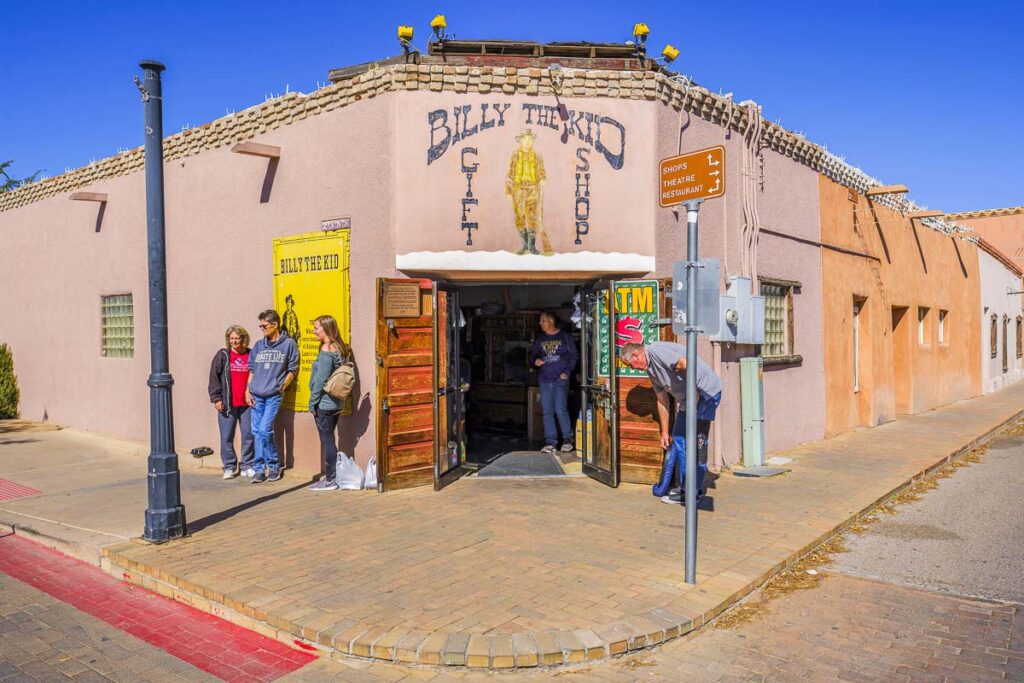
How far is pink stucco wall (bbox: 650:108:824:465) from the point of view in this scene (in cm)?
877

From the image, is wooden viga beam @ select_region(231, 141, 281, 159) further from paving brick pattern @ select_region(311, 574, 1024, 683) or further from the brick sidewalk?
paving brick pattern @ select_region(311, 574, 1024, 683)

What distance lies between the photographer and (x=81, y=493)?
26.4 ft

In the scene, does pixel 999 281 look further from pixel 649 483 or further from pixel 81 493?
pixel 81 493

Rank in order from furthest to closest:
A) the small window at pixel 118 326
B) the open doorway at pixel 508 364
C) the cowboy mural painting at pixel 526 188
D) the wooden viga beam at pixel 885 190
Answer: the wooden viga beam at pixel 885 190 → the small window at pixel 118 326 → the open doorway at pixel 508 364 → the cowboy mural painting at pixel 526 188

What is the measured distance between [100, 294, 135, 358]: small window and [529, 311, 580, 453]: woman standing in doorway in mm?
6575

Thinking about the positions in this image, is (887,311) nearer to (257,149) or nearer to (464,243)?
(464,243)

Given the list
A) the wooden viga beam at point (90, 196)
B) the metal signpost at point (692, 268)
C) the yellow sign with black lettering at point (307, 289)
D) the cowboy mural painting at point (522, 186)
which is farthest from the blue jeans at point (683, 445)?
the wooden viga beam at point (90, 196)

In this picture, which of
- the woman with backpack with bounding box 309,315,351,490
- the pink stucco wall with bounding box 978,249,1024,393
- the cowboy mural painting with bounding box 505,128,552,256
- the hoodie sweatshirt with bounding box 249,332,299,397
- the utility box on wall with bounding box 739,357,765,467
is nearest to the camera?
the woman with backpack with bounding box 309,315,351,490

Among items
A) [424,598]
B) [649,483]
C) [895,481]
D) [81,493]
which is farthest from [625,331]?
[81,493]

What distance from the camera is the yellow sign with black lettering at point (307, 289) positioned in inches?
334

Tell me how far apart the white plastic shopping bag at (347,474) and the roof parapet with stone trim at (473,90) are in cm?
403

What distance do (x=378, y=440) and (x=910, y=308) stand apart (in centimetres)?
1301

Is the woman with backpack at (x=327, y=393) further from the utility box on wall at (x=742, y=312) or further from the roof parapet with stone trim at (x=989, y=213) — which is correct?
the roof parapet with stone trim at (x=989, y=213)

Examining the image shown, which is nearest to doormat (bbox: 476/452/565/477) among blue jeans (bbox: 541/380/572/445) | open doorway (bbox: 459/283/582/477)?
blue jeans (bbox: 541/380/572/445)
